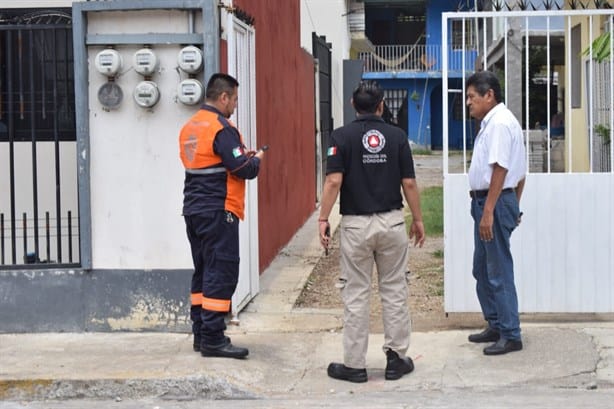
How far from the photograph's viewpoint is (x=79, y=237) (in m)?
7.83

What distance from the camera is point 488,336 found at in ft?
23.9

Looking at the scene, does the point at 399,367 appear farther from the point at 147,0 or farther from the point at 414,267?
the point at 414,267

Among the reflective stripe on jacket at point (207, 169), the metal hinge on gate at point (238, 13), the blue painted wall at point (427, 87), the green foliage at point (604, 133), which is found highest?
the blue painted wall at point (427, 87)

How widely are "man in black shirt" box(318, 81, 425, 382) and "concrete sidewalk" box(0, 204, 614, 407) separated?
0.40 metres

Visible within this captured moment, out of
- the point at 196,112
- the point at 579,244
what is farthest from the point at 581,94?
the point at 196,112

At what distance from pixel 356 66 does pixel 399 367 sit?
13168mm

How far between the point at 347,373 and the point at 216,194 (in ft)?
4.87

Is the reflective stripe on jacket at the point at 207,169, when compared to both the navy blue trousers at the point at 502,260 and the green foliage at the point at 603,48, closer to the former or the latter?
the navy blue trousers at the point at 502,260

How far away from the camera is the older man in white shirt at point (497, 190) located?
6719 millimetres

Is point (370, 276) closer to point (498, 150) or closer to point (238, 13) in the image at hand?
point (498, 150)

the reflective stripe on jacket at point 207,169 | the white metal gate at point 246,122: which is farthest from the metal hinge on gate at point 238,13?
the reflective stripe on jacket at point 207,169

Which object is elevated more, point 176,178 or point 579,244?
point 176,178

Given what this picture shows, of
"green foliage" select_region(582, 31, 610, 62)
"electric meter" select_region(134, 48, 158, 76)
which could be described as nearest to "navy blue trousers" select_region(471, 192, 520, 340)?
"green foliage" select_region(582, 31, 610, 62)

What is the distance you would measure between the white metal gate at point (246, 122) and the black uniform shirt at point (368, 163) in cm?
193
